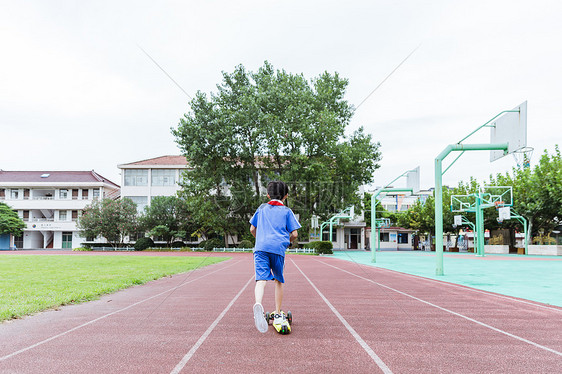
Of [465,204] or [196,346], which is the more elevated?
[465,204]

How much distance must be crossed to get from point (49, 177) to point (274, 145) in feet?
124

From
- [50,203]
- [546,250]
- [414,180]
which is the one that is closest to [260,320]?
[414,180]

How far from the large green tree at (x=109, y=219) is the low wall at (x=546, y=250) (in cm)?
4133

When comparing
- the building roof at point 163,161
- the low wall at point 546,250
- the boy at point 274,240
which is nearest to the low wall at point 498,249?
the low wall at point 546,250

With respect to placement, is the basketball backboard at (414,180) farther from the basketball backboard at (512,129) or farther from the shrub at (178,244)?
the shrub at (178,244)

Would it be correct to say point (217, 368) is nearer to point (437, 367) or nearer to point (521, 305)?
point (437, 367)

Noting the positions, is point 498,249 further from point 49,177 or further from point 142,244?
point 49,177

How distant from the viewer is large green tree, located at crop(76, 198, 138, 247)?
45844mm

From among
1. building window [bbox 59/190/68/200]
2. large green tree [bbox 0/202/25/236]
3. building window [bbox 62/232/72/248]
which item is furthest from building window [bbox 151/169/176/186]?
large green tree [bbox 0/202/25/236]

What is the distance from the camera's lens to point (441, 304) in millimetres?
8023

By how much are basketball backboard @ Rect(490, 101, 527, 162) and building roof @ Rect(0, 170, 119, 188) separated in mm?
53085

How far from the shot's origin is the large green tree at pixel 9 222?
5172cm

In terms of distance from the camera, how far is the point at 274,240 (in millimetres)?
5320

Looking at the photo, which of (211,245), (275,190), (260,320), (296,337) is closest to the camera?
(260,320)
